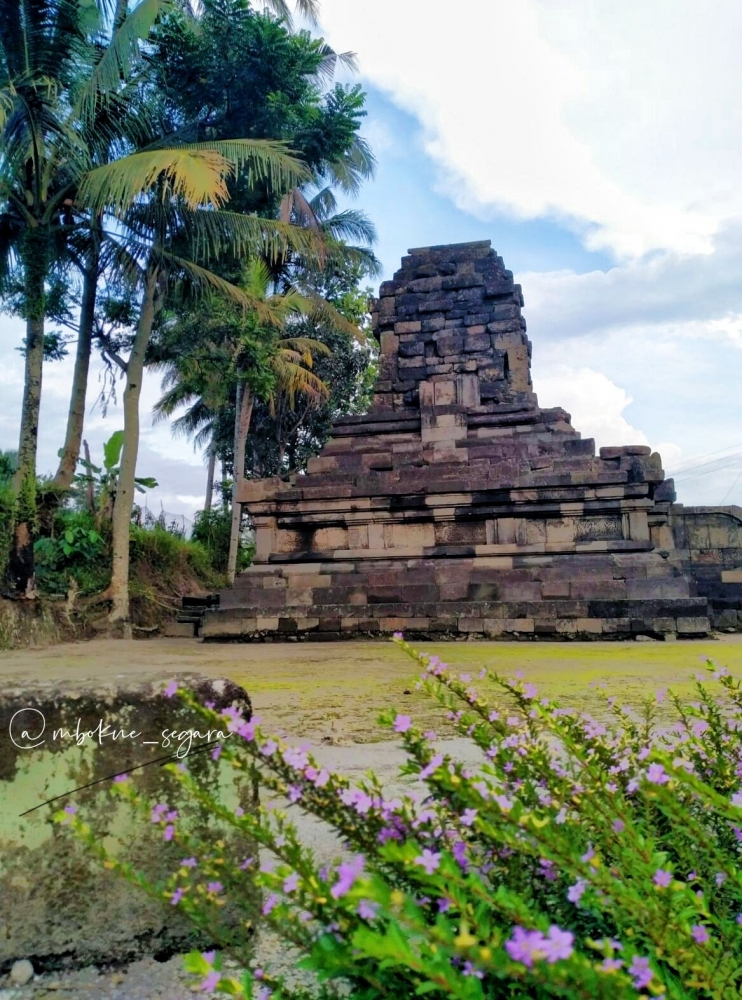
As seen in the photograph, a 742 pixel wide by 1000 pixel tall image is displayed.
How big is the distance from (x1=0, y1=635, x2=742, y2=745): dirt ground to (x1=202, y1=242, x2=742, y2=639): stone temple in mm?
536

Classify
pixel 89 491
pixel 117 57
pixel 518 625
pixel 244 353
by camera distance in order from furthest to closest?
1. pixel 244 353
2. pixel 89 491
3. pixel 117 57
4. pixel 518 625

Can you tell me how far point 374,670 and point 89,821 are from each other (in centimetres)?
384

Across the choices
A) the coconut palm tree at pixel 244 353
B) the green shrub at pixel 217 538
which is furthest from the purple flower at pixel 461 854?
the green shrub at pixel 217 538

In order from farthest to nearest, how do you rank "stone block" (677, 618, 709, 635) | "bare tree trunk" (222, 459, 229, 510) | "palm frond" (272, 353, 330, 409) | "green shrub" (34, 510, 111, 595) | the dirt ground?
"bare tree trunk" (222, 459, 229, 510)
"palm frond" (272, 353, 330, 409)
"green shrub" (34, 510, 111, 595)
"stone block" (677, 618, 709, 635)
the dirt ground

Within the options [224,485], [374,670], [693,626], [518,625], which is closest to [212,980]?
[374,670]

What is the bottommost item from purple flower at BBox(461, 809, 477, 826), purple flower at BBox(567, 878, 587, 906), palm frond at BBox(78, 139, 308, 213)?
purple flower at BBox(567, 878, 587, 906)

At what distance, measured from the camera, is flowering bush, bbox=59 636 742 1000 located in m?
0.74

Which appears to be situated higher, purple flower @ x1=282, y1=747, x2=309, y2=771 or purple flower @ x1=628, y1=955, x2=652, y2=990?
purple flower @ x1=282, y1=747, x2=309, y2=771

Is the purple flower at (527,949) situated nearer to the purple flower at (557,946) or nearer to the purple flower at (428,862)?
the purple flower at (557,946)

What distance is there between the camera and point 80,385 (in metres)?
13.5

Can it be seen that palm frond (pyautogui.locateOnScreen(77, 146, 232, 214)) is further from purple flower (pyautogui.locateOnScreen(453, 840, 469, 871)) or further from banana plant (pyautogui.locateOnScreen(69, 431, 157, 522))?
purple flower (pyautogui.locateOnScreen(453, 840, 469, 871))

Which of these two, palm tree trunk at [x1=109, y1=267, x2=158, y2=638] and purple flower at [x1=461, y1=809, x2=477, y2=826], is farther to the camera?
palm tree trunk at [x1=109, y1=267, x2=158, y2=638]

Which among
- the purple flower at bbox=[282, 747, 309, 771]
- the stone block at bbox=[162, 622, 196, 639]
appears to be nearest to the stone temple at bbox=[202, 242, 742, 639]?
the stone block at bbox=[162, 622, 196, 639]

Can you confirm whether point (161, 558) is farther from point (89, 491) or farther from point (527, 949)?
point (527, 949)
